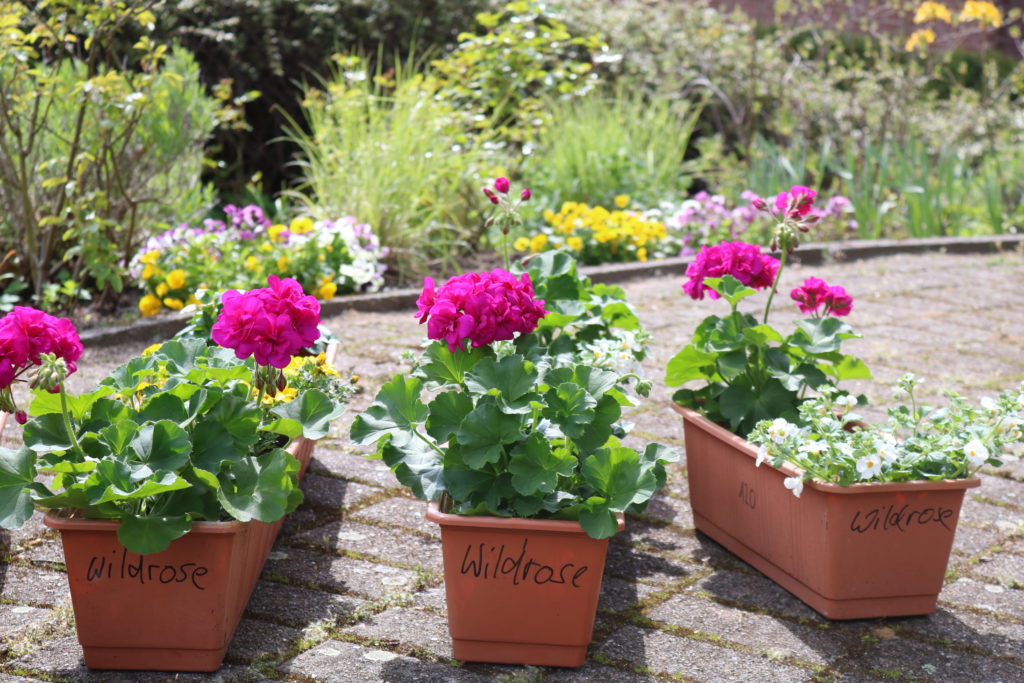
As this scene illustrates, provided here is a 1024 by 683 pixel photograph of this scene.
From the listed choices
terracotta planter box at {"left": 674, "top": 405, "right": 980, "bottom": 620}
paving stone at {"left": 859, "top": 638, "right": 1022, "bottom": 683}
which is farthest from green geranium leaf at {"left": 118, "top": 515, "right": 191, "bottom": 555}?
paving stone at {"left": 859, "top": 638, "right": 1022, "bottom": 683}

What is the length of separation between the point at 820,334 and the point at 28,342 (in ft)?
5.76

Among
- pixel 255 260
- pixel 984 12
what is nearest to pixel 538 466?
pixel 255 260

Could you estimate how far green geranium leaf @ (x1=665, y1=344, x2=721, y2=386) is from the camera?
2.73 metres

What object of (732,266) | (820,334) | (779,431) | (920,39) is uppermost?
(920,39)

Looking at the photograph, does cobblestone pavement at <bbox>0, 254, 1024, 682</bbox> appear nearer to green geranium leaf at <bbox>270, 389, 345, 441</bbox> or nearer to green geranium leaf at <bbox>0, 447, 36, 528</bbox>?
green geranium leaf at <bbox>0, 447, 36, 528</bbox>

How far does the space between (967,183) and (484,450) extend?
641cm

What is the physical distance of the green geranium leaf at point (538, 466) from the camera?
211cm

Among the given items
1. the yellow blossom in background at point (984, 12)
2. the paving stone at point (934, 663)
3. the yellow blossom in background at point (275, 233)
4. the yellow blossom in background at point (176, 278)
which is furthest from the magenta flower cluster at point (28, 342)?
the yellow blossom in background at point (984, 12)

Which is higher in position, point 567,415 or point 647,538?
point 567,415

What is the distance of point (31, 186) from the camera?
15.0ft

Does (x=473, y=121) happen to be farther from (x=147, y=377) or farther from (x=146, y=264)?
(x=147, y=377)

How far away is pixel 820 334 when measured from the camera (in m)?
2.68

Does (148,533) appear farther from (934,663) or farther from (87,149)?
(87,149)

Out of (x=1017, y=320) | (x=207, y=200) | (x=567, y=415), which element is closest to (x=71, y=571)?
(x=567, y=415)
